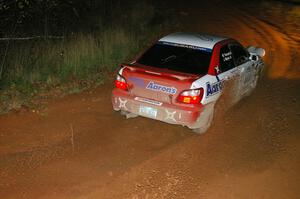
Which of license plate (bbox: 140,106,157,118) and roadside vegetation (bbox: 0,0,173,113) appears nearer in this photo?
license plate (bbox: 140,106,157,118)

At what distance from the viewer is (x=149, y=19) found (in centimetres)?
1764

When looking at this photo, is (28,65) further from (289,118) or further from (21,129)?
(289,118)

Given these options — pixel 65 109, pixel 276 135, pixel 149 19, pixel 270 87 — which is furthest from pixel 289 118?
pixel 149 19

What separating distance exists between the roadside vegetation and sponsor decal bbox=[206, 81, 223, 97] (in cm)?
350

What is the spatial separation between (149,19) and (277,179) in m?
12.5

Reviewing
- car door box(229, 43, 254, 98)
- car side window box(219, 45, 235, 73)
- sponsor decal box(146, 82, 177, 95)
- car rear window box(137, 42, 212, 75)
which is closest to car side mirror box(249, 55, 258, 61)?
car door box(229, 43, 254, 98)

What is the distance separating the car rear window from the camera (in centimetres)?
714

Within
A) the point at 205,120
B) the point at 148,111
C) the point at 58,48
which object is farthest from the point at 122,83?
the point at 58,48

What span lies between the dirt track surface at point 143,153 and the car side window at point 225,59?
106cm

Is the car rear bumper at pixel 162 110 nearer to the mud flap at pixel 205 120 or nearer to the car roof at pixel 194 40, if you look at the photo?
the mud flap at pixel 205 120

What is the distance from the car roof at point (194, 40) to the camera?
24.8ft

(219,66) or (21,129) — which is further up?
(219,66)

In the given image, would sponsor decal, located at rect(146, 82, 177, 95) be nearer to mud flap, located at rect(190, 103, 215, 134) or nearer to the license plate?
the license plate

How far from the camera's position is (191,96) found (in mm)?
6645
